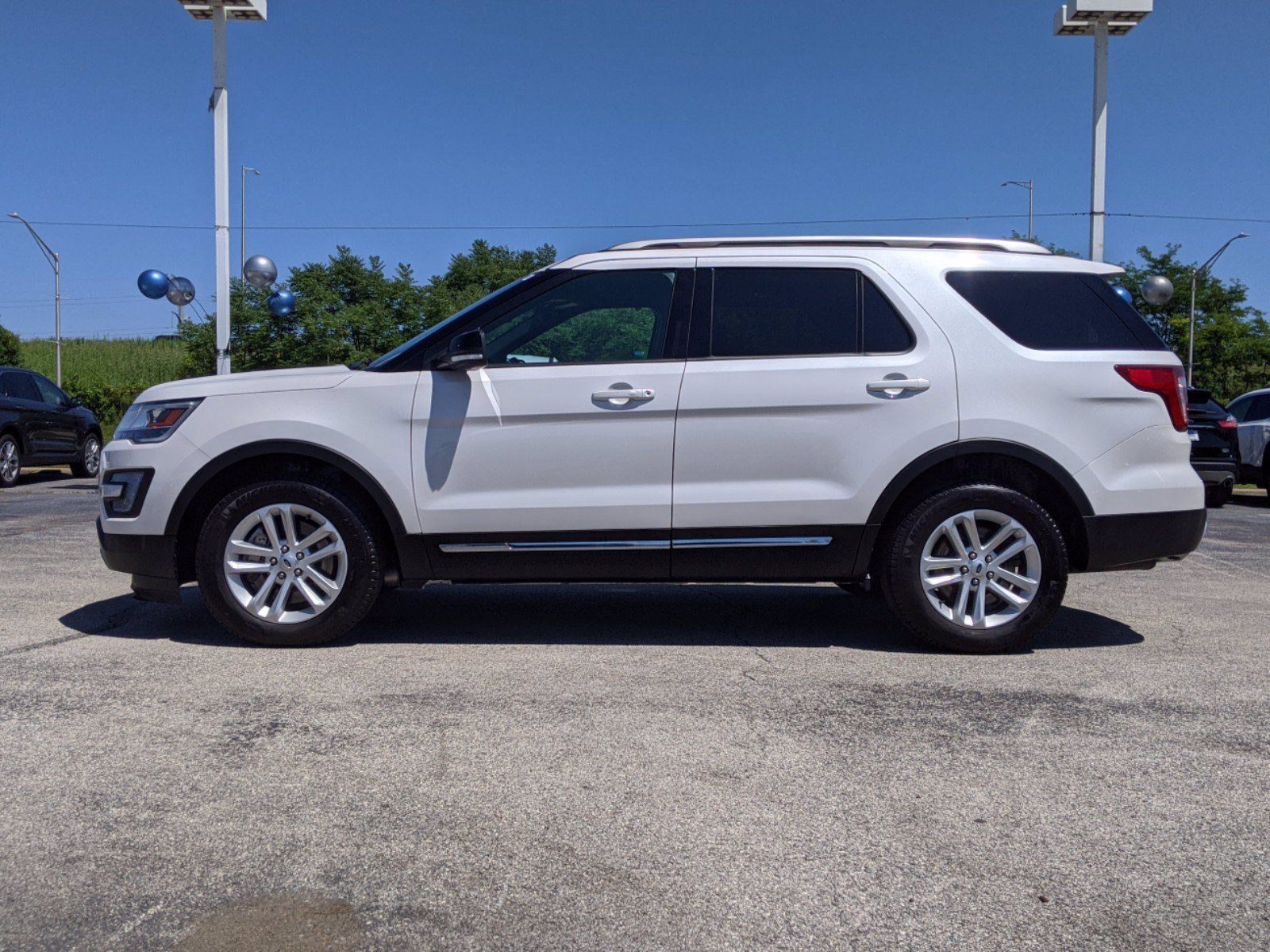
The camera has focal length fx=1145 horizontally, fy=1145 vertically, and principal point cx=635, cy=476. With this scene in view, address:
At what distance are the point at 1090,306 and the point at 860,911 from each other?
3.67 m

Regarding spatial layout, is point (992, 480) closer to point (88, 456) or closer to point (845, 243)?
point (845, 243)

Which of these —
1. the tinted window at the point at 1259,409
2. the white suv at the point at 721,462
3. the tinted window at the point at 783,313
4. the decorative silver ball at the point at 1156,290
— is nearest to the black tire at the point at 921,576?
the white suv at the point at 721,462

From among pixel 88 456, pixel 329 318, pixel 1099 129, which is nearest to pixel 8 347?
pixel 329 318

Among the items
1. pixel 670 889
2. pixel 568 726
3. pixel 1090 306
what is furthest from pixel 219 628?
pixel 1090 306

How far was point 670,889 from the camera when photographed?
8.73 feet

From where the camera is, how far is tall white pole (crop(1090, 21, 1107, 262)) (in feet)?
61.3

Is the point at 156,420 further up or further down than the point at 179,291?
further down

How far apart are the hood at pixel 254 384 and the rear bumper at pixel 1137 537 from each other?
352cm

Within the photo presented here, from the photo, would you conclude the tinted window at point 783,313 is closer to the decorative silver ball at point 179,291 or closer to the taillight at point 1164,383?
the taillight at point 1164,383

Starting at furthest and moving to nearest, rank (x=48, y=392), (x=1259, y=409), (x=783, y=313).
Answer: (x=48, y=392)
(x=1259, y=409)
(x=783, y=313)

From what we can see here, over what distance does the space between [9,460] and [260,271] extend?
4814 millimetres

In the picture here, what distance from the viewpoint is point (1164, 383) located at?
5.25 m

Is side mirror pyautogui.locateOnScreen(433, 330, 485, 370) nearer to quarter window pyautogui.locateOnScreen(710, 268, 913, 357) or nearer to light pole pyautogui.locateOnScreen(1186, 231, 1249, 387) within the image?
quarter window pyautogui.locateOnScreen(710, 268, 913, 357)

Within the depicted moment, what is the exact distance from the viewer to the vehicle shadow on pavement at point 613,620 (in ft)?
18.1
